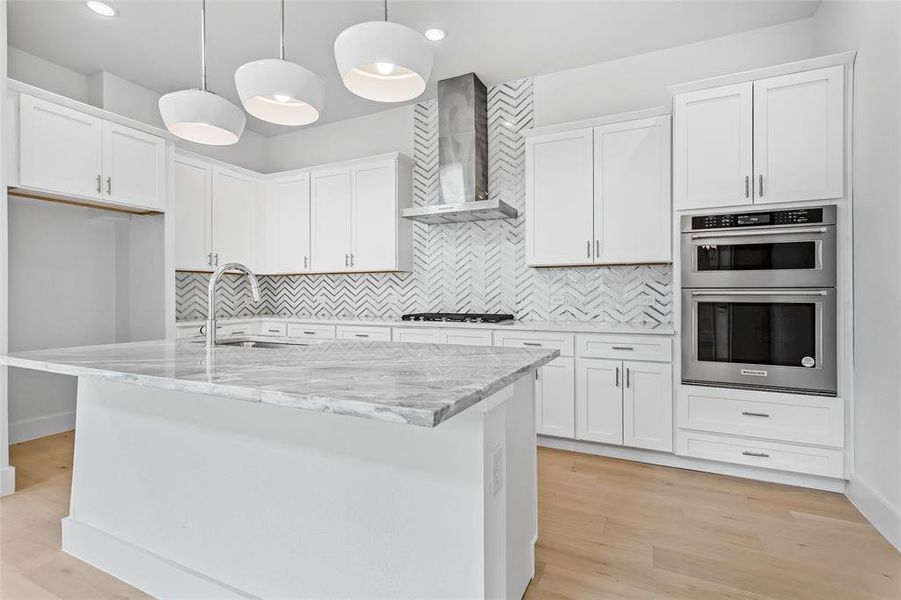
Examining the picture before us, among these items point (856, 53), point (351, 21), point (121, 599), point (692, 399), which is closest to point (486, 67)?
point (351, 21)

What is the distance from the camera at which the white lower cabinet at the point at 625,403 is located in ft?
9.83

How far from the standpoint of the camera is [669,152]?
125 inches

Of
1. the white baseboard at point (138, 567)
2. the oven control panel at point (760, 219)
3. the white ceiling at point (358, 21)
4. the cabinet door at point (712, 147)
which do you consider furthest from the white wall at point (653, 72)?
the white baseboard at point (138, 567)

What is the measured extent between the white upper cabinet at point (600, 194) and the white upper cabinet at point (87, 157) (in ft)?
9.75

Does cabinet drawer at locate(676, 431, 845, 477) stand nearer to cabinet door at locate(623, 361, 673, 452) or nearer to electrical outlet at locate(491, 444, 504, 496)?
cabinet door at locate(623, 361, 673, 452)

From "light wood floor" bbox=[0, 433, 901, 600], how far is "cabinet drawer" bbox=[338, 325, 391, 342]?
1.73m

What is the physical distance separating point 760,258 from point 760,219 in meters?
0.23

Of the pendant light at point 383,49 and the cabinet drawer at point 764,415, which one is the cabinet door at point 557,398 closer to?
the cabinet drawer at point 764,415

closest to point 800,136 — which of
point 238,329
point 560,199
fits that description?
point 560,199

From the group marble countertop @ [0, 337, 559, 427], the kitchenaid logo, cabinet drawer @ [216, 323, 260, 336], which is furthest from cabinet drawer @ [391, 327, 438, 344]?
the kitchenaid logo

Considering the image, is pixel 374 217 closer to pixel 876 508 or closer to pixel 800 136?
pixel 800 136

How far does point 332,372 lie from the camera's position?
1.35 metres

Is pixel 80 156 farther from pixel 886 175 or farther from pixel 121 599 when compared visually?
→ pixel 886 175

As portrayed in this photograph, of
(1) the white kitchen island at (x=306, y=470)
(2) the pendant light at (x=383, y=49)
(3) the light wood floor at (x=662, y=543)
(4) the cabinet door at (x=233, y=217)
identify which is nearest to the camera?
(1) the white kitchen island at (x=306, y=470)
